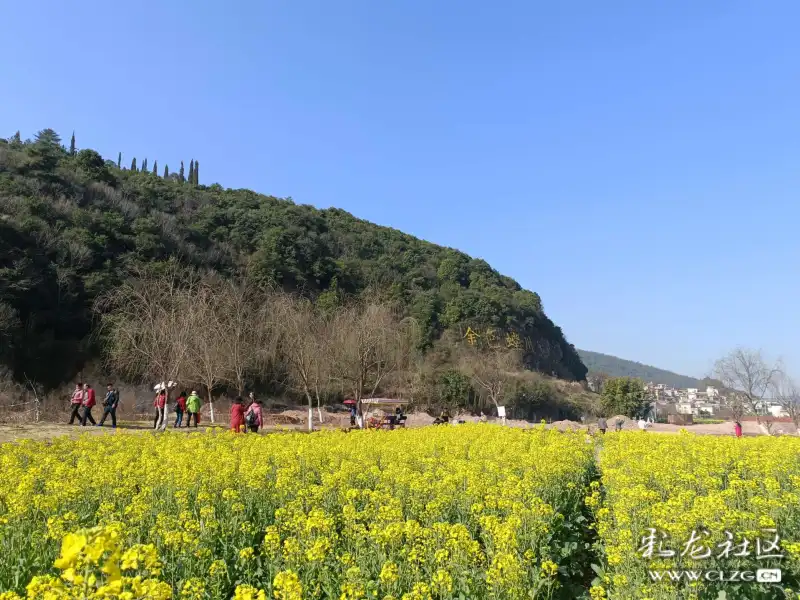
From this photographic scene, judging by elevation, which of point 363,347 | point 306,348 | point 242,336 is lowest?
point 306,348

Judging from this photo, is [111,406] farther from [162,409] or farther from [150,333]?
[150,333]

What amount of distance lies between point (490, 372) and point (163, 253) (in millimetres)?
27938

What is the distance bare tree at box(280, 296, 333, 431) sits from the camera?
89.8 feet

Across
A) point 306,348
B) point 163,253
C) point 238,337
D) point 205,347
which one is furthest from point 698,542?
point 163,253

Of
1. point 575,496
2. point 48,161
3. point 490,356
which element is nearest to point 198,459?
point 575,496

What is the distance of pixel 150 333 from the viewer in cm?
2512

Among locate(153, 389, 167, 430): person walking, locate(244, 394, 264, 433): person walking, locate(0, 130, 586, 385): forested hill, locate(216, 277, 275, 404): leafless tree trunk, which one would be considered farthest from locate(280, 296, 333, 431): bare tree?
locate(0, 130, 586, 385): forested hill

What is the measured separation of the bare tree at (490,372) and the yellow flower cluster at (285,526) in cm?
3661

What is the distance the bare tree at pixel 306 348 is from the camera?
2736 cm

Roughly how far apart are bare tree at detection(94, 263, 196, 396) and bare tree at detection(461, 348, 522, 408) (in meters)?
26.7

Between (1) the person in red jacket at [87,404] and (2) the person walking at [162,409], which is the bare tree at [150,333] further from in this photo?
(1) the person in red jacket at [87,404]

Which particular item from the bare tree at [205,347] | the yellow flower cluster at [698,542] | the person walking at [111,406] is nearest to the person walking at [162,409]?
the person walking at [111,406]

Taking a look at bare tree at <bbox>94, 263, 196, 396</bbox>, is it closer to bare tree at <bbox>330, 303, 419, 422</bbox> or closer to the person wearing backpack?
the person wearing backpack

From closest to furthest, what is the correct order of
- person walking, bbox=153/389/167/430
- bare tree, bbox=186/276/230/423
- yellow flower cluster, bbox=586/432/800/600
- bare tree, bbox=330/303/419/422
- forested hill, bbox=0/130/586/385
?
1. yellow flower cluster, bbox=586/432/800/600
2. person walking, bbox=153/389/167/430
3. bare tree, bbox=186/276/230/423
4. bare tree, bbox=330/303/419/422
5. forested hill, bbox=0/130/586/385
